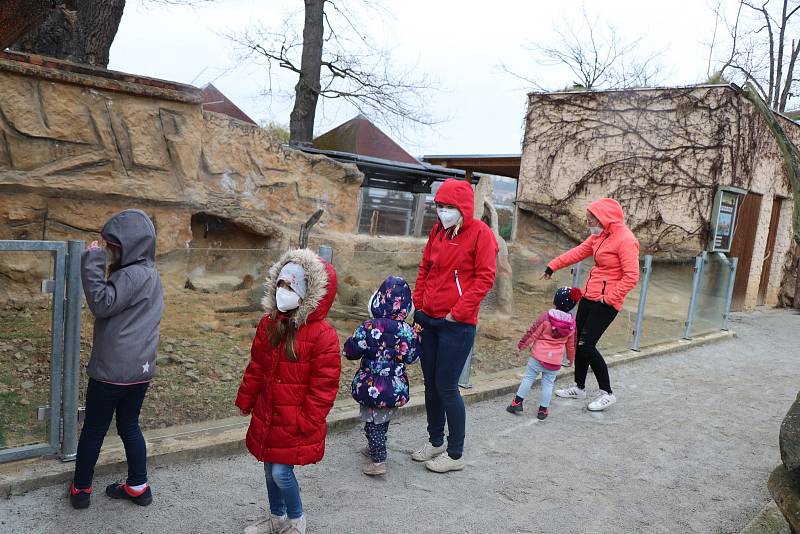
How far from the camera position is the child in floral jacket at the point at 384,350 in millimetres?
3496

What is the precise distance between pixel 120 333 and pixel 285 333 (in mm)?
762

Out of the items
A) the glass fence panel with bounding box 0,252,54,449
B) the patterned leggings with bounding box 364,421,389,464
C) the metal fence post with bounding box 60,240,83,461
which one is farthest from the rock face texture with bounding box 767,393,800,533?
the glass fence panel with bounding box 0,252,54,449

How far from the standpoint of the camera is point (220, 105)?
15.3 m

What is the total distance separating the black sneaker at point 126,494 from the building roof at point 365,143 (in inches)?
566

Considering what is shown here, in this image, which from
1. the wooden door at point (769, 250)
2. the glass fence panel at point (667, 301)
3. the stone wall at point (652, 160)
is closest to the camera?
the glass fence panel at point (667, 301)

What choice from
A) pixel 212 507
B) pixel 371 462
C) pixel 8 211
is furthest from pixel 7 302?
pixel 8 211

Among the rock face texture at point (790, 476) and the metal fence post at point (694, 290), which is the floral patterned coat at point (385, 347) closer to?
the rock face texture at point (790, 476)

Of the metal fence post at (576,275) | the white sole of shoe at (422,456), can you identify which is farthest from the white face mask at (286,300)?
the metal fence post at (576,275)

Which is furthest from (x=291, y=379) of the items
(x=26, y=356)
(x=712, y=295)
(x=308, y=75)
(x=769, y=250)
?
(x=308, y=75)

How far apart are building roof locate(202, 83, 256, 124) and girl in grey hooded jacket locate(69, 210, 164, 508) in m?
12.3

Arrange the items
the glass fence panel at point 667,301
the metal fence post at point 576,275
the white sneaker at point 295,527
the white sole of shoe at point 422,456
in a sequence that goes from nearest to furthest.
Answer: the white sneaker at point 295,527
the white sole of shoe at point 422,456
the metal fence post at point 576,275
the glass fence panel at point 667,301

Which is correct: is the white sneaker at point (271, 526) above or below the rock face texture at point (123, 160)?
below

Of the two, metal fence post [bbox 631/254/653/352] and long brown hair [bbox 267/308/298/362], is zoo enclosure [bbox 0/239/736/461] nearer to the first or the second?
metal fence post [bbox 631/254/653/352]

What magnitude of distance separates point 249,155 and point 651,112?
7.28m
